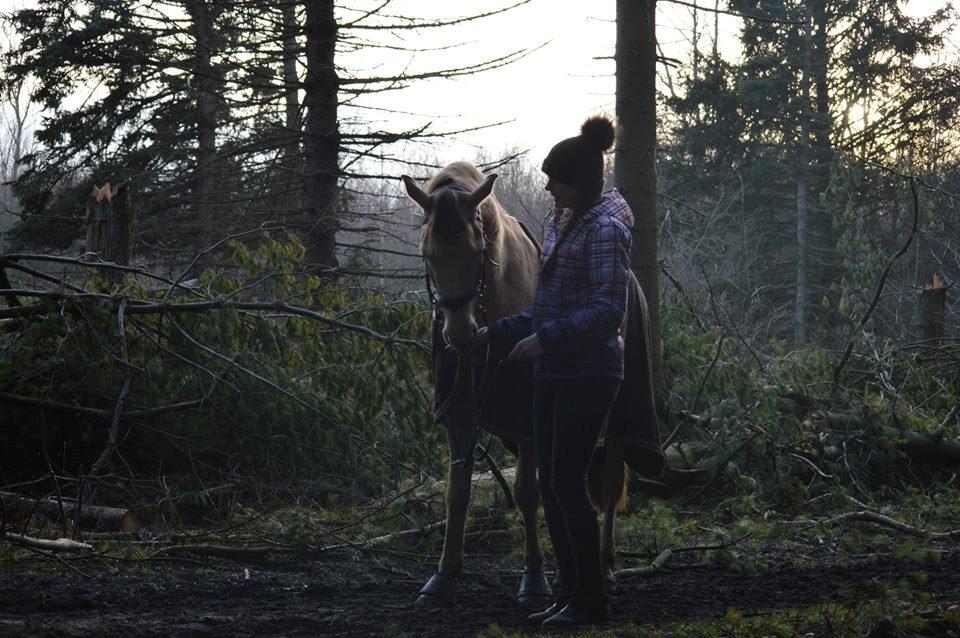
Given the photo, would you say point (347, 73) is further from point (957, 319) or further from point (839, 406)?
point (957, 319)

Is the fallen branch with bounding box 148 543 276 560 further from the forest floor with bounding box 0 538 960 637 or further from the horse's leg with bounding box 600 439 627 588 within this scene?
the horse's leg with bounding box 600 439 627 588

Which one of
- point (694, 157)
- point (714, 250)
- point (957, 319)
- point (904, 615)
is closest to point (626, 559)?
point (904, 615)

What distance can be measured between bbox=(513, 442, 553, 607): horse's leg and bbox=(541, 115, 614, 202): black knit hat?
146 centimetres

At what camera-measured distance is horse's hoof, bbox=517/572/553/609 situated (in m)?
4.47

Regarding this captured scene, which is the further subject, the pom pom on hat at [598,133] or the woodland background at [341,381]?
the woodland background at [341,381]

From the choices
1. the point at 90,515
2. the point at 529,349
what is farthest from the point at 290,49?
the point at 529,349

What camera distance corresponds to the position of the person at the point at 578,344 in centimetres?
374

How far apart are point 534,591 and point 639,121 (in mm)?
4226

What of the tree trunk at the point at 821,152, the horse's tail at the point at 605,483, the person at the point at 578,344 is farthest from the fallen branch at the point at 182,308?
the tree trunk at the point at 821,152

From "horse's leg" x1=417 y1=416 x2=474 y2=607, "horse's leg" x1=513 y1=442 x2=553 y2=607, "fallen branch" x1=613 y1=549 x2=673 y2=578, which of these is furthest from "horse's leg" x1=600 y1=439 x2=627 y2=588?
"horse's leg" x1=417 y1=416 x2=474 y2=607

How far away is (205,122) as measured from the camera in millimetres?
18391

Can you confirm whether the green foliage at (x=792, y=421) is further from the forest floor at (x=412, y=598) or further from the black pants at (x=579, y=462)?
the black pants at (x=579, y=462)

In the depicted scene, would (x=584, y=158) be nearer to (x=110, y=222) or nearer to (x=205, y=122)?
(x=110, y=222)

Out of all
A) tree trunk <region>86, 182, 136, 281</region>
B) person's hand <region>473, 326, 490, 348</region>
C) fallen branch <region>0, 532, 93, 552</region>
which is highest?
tree trunk <region>86, 182, 136, 281</region>
